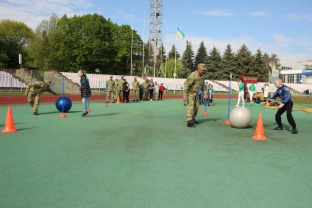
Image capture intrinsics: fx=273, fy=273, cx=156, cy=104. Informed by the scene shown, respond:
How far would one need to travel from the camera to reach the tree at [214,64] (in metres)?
70.8

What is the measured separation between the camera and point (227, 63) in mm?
70812

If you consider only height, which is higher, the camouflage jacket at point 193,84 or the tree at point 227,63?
the tree at point 227,63

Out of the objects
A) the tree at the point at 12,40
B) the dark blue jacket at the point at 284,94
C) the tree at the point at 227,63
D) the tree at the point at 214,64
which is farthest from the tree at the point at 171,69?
the dark blue jacket at the point at 284,94

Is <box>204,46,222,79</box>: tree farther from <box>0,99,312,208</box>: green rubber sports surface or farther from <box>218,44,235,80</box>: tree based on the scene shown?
<box>0,99,312,208</box>: green rubber sports surface

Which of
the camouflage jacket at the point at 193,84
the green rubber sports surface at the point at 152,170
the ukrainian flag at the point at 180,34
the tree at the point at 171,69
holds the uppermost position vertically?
the ukrainian flag at the point at 180,34

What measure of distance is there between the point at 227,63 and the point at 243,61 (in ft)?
13.2

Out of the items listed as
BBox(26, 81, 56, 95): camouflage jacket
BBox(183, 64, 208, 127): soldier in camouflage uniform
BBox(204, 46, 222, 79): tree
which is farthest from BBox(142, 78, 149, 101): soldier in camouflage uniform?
BBox(204, 46, 222, 79): tree

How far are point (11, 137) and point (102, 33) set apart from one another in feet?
174

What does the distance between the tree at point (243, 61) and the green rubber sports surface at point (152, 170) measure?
65.3 meters

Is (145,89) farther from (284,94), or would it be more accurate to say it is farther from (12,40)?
(12,40)

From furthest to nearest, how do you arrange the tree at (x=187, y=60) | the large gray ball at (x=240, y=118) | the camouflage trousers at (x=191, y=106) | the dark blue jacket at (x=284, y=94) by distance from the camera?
the tree at (x=187, y=60) < the camouflage trousers at (x=191, y=106) < the large gray ball at (x=240, y=118) < the dark blue jacket at (x=284, y=94)

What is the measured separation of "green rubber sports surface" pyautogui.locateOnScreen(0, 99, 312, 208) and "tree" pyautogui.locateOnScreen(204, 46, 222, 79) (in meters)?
63.6

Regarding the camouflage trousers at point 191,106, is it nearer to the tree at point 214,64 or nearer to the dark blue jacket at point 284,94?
the dark blue jacket at point 284,94

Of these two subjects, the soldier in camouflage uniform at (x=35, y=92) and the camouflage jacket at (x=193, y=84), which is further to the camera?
the soldier in camouflage uniform at (x=35, y=92)
